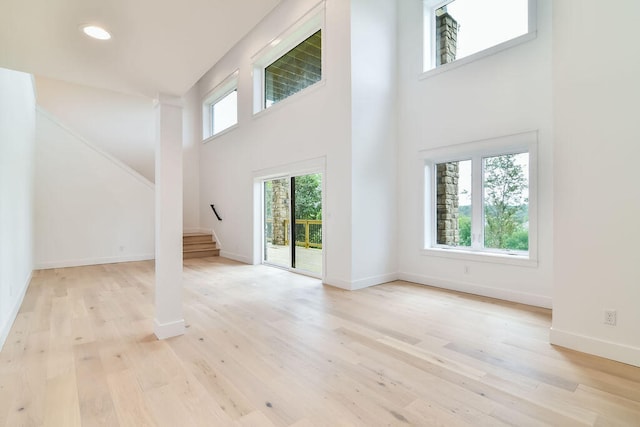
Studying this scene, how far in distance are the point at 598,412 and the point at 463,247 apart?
2.88 metres

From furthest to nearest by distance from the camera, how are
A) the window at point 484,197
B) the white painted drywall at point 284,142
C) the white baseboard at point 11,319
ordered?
the white painted drywall at point 284,142 < the window at point 484,197 < the white baseboard at point 11,319

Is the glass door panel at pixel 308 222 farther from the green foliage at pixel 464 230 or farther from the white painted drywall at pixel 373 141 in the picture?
the green foliage at pixel 464 230

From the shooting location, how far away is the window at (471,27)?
3945 millimetres

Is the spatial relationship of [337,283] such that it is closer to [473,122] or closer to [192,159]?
[473,122]

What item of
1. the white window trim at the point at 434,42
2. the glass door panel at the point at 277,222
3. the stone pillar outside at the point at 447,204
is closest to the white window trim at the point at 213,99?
the glass door panel at the point at 277,222

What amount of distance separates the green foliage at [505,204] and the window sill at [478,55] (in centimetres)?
137

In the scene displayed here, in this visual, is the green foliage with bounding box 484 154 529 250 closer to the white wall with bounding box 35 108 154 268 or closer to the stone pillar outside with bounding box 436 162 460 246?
the stone pillar outside with bounding box 436 162 460 246

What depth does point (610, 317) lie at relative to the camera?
7.94 ft

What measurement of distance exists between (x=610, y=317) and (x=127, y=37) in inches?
163

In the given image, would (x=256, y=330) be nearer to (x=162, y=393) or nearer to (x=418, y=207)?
(x=162, y=393)

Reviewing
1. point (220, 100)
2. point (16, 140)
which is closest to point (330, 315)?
point (16, 140)

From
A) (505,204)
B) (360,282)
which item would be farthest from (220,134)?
(505,204)

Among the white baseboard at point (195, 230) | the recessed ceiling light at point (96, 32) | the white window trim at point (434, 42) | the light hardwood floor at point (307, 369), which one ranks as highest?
the white window trim at point (434, 42)

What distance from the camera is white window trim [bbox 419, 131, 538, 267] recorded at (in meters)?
3.76
